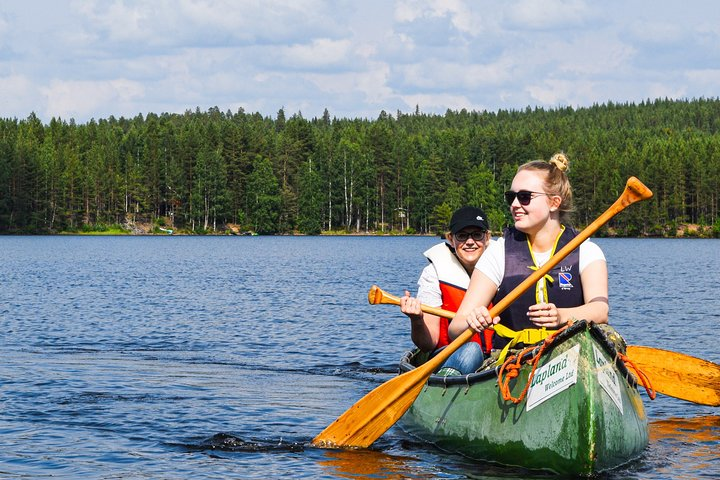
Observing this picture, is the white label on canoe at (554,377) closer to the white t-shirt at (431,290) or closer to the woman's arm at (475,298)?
the woman's arm at (475,298)

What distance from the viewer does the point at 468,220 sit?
10656 millimetres

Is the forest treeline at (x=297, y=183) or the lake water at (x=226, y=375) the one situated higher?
the forest treeline at (x=297, y=183)

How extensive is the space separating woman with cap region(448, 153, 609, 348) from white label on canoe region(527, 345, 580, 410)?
0.29 meters

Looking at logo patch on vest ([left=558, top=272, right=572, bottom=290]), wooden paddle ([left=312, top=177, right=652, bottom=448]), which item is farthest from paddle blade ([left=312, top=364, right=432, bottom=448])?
logo patch on vest ([left=558, top=272, right=572, bottom=290])

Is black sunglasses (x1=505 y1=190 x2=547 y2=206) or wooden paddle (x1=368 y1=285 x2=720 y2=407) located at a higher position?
black sunglasses (x1=505 y1=190 x2=547 y2=206)

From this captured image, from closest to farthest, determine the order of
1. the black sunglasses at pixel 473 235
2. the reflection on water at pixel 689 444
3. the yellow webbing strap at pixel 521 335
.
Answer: the yellow webbing strap at pixel 521 335 < the reflection on water at pixel 689 444 < the black sunglasses at pixel 473 235

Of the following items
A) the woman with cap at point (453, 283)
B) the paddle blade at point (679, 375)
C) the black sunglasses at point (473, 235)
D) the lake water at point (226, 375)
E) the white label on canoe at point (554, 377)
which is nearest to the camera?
the white label on canoe at point (554, 377)

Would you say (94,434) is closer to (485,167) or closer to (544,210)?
(544,210)

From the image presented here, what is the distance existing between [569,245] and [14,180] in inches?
4412

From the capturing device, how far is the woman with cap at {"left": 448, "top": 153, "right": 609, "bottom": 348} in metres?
8.75

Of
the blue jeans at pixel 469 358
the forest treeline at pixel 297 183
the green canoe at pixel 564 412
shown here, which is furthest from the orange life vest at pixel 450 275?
the forest treeline at pixel 297 183

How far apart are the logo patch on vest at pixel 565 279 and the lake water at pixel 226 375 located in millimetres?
1942

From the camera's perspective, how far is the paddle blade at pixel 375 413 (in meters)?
10.7

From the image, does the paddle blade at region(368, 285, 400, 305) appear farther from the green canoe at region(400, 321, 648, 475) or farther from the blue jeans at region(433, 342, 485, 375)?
the green canoe at region(400, 321, 648, 475)
